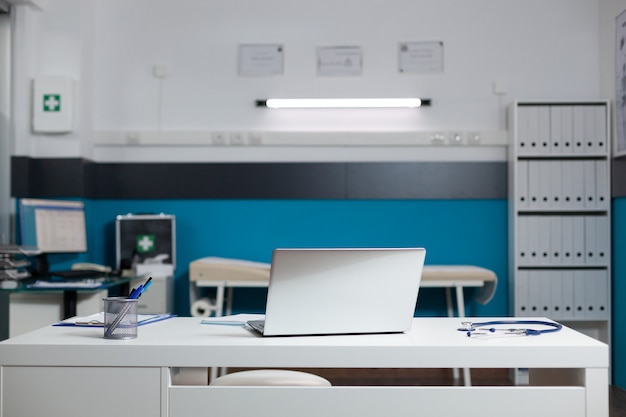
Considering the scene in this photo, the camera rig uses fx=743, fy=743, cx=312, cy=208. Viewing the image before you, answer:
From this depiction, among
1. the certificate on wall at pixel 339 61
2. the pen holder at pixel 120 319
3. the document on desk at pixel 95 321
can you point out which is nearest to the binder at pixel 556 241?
the certificate on wall at pixel 339 61

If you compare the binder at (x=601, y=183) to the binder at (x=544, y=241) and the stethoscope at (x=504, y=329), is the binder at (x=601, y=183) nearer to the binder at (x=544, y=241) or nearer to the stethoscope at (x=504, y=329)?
the binder at (x=544, y=241)

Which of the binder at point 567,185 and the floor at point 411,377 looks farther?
the binder at point 567,185

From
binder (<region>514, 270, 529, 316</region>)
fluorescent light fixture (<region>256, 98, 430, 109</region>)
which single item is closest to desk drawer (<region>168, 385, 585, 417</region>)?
binder (<region>514, 270, 529, 316</region>)

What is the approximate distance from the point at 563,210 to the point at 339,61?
5.76 ft

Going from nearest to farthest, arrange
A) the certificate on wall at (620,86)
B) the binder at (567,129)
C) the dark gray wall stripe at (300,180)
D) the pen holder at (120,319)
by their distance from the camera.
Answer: the pen holder at (120,319) → the certificate on wall at (620,86) → the binder at (567,129) → the dark gray wall stripe at (300,180)

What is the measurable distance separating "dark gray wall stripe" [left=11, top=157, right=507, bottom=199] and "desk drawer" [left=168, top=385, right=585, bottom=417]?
314 cm

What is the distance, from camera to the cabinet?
466 centimetres

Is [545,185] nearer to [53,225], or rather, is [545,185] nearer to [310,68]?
[310,68]

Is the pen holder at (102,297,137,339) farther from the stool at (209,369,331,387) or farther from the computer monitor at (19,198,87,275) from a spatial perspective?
the computer monitor at (19,198,87,275)

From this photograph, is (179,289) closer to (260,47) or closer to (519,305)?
(260,47)

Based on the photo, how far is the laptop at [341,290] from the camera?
194 cm

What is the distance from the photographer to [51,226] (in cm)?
444

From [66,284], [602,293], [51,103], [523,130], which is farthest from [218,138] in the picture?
[602,293]

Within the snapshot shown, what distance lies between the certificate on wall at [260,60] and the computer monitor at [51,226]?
142 cm
